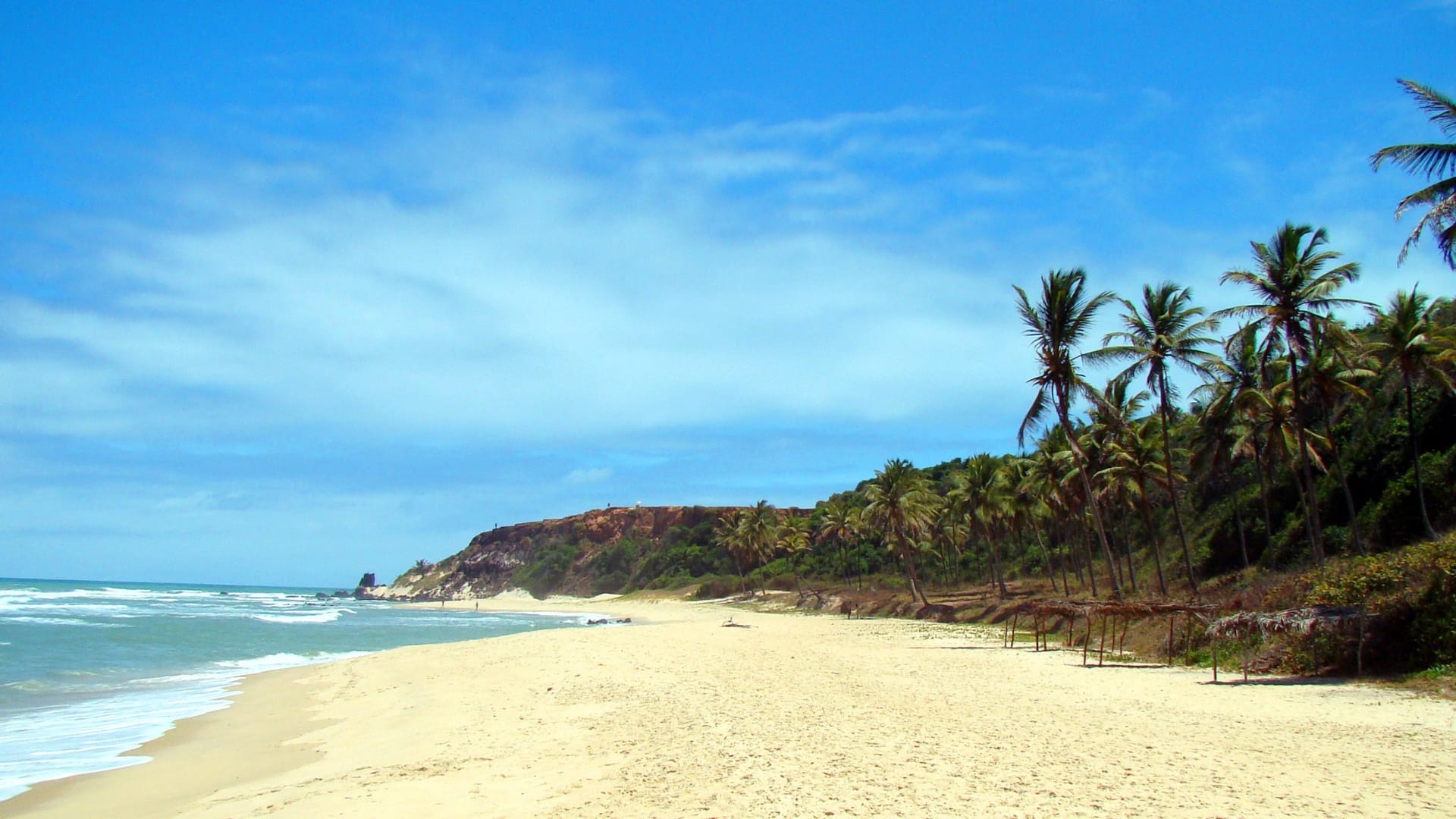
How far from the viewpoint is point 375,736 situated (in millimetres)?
11961

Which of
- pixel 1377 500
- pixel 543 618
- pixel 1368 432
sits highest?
pixel 1368 432

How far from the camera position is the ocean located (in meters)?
12.0

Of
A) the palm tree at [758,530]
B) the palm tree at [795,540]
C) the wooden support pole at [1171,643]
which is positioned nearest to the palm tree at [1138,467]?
the wooden support pole at [1171,643]

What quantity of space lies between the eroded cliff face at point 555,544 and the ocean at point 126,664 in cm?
4934

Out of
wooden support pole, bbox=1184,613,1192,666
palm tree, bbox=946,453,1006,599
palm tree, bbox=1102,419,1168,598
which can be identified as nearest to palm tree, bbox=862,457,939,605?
palm tree, bbox=946,453,1006,599

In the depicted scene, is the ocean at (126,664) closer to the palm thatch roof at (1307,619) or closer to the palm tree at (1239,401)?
the palm thatch roof at (1307,619)

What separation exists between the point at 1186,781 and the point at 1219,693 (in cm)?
636

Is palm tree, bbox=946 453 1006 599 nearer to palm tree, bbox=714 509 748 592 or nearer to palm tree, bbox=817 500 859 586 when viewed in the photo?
palm tree, bbox=817 500 859 586

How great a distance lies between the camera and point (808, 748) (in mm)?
8664

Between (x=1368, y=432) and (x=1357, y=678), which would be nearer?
(x=1357, y=678)

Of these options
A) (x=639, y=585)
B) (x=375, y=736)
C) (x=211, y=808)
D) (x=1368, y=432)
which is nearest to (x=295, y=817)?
(x=211, y=808)

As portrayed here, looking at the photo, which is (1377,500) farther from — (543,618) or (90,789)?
(543,618)

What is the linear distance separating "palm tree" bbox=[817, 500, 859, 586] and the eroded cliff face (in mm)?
25324

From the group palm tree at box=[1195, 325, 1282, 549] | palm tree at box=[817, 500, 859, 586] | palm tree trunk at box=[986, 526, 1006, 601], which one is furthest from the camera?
palm tree at box=[817, 500, 859, 586]
